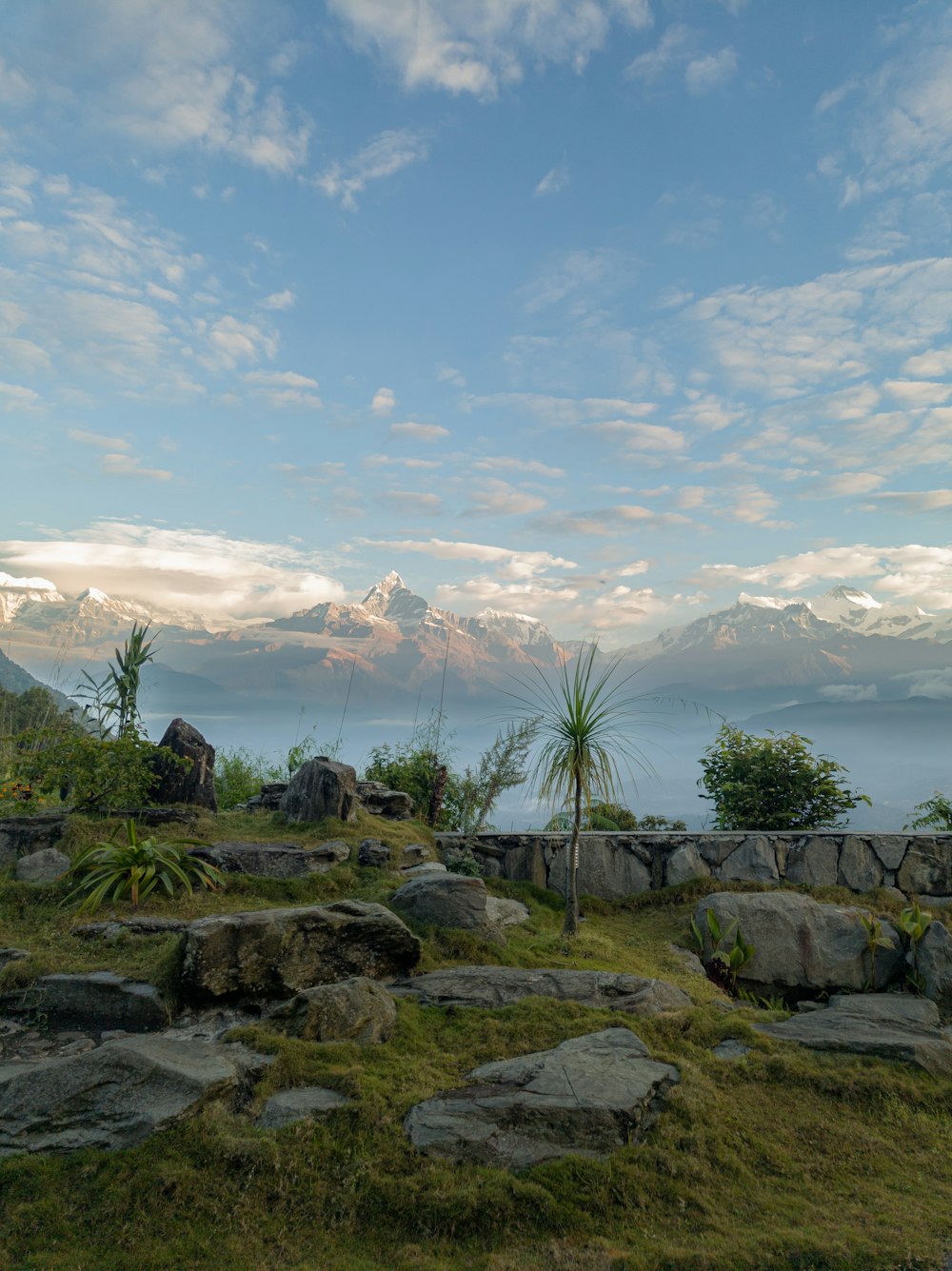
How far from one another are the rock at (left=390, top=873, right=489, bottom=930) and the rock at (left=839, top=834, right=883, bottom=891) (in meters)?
6.71

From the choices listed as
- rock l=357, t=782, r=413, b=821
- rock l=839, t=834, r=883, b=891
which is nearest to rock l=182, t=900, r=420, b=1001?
rock l=357, t=782, r=413, b=821

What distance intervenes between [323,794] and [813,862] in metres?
8.11

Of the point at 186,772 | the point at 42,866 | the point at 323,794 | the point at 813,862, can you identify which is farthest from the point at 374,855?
the point at 813,862

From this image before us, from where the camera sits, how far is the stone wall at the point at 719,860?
1337 cm

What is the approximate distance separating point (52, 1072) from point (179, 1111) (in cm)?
96

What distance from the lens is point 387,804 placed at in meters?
14.0

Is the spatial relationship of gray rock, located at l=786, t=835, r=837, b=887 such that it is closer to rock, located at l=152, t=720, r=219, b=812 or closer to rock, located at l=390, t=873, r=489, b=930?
rock, located at l=390, t=873, r=489, b=930

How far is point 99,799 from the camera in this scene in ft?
37.4

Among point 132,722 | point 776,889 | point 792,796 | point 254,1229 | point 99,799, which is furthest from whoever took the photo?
point 792,796

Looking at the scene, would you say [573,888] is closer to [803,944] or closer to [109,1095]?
[803,944]

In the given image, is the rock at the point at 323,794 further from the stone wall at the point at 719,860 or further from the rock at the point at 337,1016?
the rock at the point at 337,1016

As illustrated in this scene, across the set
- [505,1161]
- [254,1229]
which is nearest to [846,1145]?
[505,1161]

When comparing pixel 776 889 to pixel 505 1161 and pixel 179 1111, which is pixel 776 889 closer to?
pixel 505 1161

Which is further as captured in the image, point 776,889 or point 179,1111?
point 776,889
